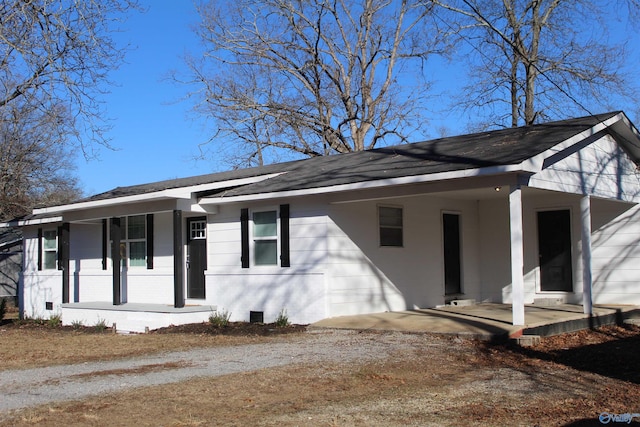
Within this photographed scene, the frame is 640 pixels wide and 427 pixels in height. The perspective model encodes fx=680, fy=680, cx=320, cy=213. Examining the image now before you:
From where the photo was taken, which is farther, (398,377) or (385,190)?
(385,190)

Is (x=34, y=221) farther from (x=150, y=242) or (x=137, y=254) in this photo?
(x=150, y=242)

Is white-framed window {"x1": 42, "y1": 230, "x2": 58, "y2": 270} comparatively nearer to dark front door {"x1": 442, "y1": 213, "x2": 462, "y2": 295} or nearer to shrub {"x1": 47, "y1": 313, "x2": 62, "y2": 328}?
shrub {"x1": 47, "y1": 313, "x2": 62, "y2": 328}

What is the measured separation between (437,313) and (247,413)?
26.1 ft

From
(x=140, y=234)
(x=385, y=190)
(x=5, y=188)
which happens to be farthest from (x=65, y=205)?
(x=5, y=188)

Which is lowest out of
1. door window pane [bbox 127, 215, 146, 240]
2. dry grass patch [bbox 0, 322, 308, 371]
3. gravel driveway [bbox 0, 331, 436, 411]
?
dry grass patch [bbox 0, 322, 308, 371]

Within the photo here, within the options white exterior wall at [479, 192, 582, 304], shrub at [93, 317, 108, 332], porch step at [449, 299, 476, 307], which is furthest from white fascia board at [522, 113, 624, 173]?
shrub at [93, 317, 108, 332]

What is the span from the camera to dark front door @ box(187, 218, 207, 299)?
15977 millimetres

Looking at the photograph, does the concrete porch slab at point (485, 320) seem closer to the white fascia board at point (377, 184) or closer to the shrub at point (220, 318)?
the shrub at point (220, 318)

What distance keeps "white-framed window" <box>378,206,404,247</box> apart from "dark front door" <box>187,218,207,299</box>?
14.1ft

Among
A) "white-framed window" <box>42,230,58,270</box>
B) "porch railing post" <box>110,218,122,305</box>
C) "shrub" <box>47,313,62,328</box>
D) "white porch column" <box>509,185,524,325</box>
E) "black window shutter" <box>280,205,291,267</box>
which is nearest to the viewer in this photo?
"white porch column" <box>509,185,524,325</box>

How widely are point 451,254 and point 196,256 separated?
6030 millimetres

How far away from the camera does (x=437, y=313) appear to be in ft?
44.7

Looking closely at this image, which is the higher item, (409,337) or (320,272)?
(320,272)

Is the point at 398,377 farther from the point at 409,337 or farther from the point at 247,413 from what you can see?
the point at 409,337
